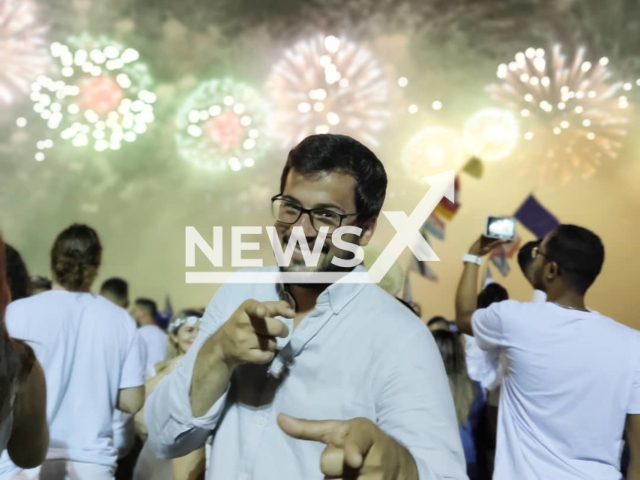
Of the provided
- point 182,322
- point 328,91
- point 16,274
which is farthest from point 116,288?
point 328,91

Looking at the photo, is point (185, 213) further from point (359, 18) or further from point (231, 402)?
point (231, 402)

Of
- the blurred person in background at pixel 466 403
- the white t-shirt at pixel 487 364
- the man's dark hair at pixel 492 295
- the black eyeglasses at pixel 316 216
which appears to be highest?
the black eyeglasses at pixel 316 216

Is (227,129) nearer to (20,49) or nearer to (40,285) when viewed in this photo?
(20,49)

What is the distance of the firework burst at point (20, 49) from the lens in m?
13.1

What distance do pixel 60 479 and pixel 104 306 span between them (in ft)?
2.39

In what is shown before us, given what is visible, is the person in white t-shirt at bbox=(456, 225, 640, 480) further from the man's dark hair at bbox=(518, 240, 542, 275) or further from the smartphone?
the smartphone

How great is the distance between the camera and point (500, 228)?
302 centimetres

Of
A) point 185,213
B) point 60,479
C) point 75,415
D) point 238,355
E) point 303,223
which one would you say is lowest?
point 60,479

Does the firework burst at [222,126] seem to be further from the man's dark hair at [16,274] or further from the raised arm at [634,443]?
the raised arm at [634,443]

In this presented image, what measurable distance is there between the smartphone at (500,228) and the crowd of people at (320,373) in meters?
0.06

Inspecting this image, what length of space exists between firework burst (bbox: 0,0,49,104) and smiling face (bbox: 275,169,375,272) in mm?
13505

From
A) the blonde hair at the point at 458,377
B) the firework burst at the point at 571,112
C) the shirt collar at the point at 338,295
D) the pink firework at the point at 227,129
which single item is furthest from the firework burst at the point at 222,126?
the shirt collar at the point at 338,295

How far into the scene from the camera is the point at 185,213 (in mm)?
15188

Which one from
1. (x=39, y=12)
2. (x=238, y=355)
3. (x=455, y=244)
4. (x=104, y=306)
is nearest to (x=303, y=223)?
(x=238, y=355)
